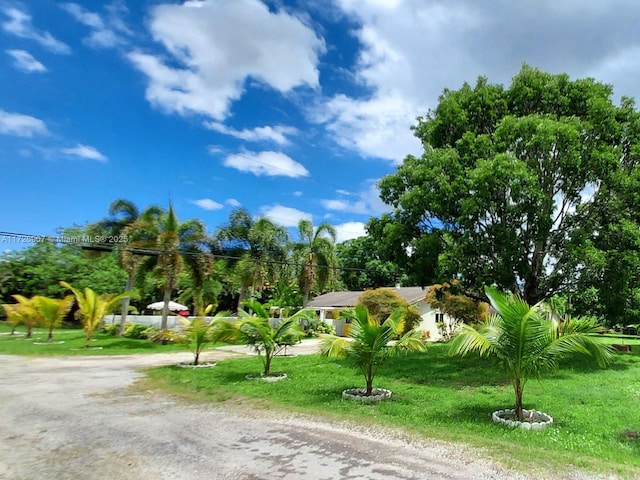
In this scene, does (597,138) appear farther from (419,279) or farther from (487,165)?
(419,279)

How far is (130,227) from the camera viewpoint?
21.4m

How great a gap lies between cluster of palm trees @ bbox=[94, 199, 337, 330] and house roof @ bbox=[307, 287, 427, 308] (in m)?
4.12

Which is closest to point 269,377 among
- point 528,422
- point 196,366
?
point 196,366

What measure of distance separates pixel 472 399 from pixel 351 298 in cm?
2724

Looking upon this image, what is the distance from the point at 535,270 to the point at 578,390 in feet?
15.2

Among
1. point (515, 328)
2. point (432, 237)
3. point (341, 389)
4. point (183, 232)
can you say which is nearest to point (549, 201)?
point (432, 237)

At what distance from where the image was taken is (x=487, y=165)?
1124 centimetres

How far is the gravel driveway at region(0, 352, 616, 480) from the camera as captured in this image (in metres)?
4.76

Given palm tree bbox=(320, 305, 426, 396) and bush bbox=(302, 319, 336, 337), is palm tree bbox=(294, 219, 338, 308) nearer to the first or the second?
bush bbox=(302, 319, 336, 337)

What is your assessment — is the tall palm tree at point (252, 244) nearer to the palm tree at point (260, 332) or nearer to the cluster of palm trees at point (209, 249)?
the cluster of palm trees at point (209, 249)

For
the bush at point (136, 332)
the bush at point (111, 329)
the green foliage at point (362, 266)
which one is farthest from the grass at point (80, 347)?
the green foliage at point (362, 266)

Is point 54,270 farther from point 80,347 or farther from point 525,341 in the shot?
point 525,341

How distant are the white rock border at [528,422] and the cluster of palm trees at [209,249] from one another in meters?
13.9

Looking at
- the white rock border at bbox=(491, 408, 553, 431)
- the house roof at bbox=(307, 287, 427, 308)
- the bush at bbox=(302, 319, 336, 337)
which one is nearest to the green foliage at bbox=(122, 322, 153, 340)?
the bush at bbox=(302, 319, 336, 337)
